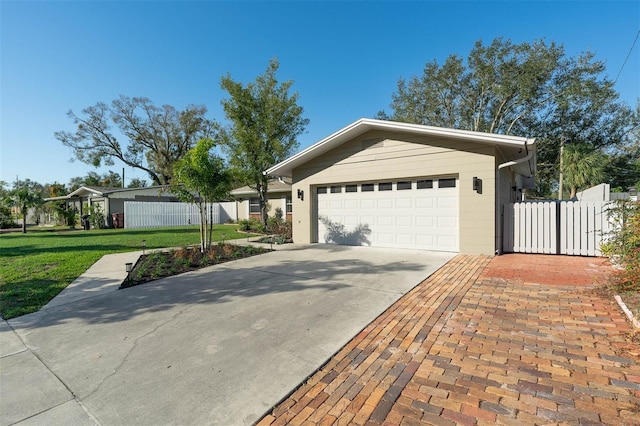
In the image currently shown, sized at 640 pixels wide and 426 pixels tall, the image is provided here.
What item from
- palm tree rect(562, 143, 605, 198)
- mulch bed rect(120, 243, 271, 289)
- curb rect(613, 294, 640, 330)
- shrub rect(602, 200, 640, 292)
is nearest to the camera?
curb rect(613, 294, 640, 330)

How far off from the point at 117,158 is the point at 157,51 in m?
26.4

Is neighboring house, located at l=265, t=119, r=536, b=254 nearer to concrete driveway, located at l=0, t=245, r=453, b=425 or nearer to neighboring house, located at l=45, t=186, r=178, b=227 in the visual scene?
concrete driveway, located at l=0, t=245, r=453, b=425

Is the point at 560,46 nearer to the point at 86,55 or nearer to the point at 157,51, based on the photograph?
the point at 157,51

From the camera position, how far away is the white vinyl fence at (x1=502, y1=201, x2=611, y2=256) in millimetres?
7562

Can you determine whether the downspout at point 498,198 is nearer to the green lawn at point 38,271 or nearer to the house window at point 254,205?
the green lawn at point 38,271

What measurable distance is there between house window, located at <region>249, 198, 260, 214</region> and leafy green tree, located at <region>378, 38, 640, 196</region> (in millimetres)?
15609

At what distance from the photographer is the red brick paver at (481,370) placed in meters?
2.06

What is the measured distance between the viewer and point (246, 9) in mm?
9992

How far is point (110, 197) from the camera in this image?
2102cm

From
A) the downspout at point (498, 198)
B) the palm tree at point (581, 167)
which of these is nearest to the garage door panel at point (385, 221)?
the downspout at point (498, 198)

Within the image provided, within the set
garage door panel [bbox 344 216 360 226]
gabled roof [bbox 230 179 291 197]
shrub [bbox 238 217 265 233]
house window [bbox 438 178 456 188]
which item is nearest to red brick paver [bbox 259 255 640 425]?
house window [bbox 438 178 456 188]

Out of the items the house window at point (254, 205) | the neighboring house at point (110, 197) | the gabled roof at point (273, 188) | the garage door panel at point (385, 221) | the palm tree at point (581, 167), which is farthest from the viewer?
the house window at point (254, 205)

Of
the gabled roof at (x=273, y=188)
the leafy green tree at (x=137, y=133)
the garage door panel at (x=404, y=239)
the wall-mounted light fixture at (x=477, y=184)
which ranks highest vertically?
the leafy green tree at (x=137, y=133)

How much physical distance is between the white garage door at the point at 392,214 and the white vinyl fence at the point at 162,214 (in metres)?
13.0
